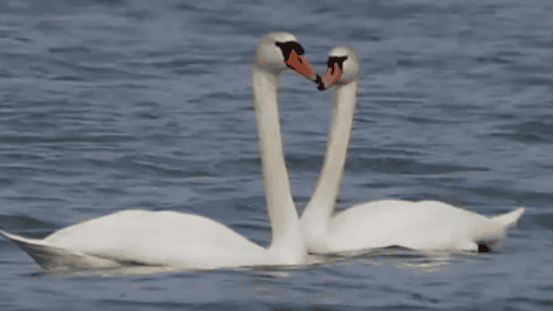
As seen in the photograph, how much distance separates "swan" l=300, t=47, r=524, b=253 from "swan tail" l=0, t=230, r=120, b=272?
2.00m

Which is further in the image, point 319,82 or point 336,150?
point 336,150

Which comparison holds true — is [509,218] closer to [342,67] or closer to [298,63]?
[342,67]

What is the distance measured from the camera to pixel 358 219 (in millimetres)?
10383

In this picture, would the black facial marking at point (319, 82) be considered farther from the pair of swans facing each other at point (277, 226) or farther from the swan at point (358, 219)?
the swan at point (358, 219)

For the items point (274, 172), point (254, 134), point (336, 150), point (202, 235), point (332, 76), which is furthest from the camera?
point (254, 134)

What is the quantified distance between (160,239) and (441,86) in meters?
10.0

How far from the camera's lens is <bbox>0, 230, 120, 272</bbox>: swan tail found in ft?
29.0

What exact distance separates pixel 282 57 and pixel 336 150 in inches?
68.7

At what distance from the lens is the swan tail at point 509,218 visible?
1110cm

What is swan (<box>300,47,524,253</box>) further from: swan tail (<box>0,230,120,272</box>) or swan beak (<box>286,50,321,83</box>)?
swan tail (<box>0,230,120,272</box>)

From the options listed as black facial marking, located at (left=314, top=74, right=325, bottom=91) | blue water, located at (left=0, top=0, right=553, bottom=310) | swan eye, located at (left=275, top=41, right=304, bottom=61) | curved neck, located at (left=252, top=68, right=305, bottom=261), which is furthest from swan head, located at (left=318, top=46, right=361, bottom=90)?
blue water, located at (left=0, top=0, right=553, bottom=310)

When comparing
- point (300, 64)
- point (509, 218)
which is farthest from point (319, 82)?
point (509, 218)

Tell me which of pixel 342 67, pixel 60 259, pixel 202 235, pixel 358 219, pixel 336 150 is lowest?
pixel 60 259

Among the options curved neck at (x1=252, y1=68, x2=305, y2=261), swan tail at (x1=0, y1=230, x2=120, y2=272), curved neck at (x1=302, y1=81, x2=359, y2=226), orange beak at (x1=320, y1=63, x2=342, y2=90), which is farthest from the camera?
curved neck at (x1=302, y1=81, x2=359, y2=226)
